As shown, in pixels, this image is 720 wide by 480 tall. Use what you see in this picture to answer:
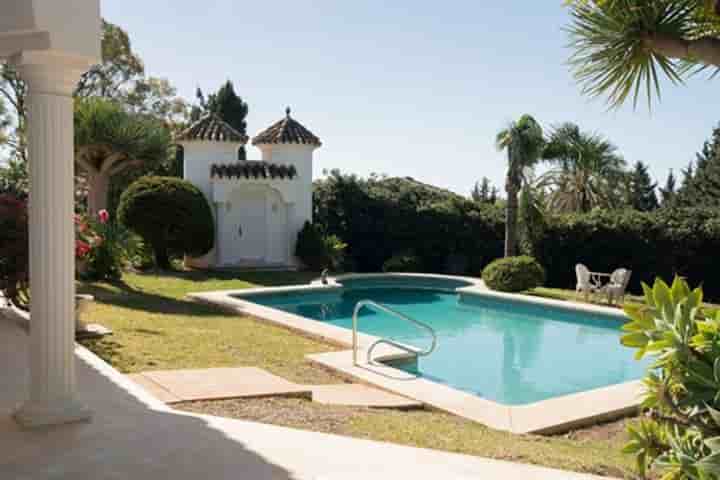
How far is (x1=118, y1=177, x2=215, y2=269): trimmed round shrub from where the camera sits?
19016mm

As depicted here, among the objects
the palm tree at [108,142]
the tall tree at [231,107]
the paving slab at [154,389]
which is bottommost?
the paving slab at [154,389]

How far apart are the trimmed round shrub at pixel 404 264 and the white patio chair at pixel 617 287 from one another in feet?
26.7

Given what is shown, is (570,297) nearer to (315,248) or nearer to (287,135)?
(315,248)

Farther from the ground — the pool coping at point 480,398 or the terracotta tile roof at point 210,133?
the terracotta tile roof at point 210,133

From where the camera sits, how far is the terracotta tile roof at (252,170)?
21281 mm

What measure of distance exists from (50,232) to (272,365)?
425cm

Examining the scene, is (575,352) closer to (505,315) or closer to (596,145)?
(505,315)

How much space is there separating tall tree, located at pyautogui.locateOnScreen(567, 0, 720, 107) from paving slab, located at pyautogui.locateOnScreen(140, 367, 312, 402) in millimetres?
4240

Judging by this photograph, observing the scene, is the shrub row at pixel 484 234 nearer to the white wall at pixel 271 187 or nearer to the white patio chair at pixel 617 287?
the white wall at pixel 271 187

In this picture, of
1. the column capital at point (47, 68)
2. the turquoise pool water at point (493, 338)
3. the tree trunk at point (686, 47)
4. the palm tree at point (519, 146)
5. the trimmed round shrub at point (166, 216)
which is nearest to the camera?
the tree trunk at point (686, 47)

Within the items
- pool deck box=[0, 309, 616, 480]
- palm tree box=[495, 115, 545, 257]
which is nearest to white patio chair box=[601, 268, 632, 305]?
palm tree box=[495, 115, 545, 257]

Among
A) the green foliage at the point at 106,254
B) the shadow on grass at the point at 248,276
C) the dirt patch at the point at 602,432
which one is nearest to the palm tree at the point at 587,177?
the shadow on grass at the point at 248,276

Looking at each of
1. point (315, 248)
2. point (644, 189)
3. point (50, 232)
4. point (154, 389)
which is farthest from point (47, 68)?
point (644, 189)

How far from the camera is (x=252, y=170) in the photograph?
21562 millimetres
